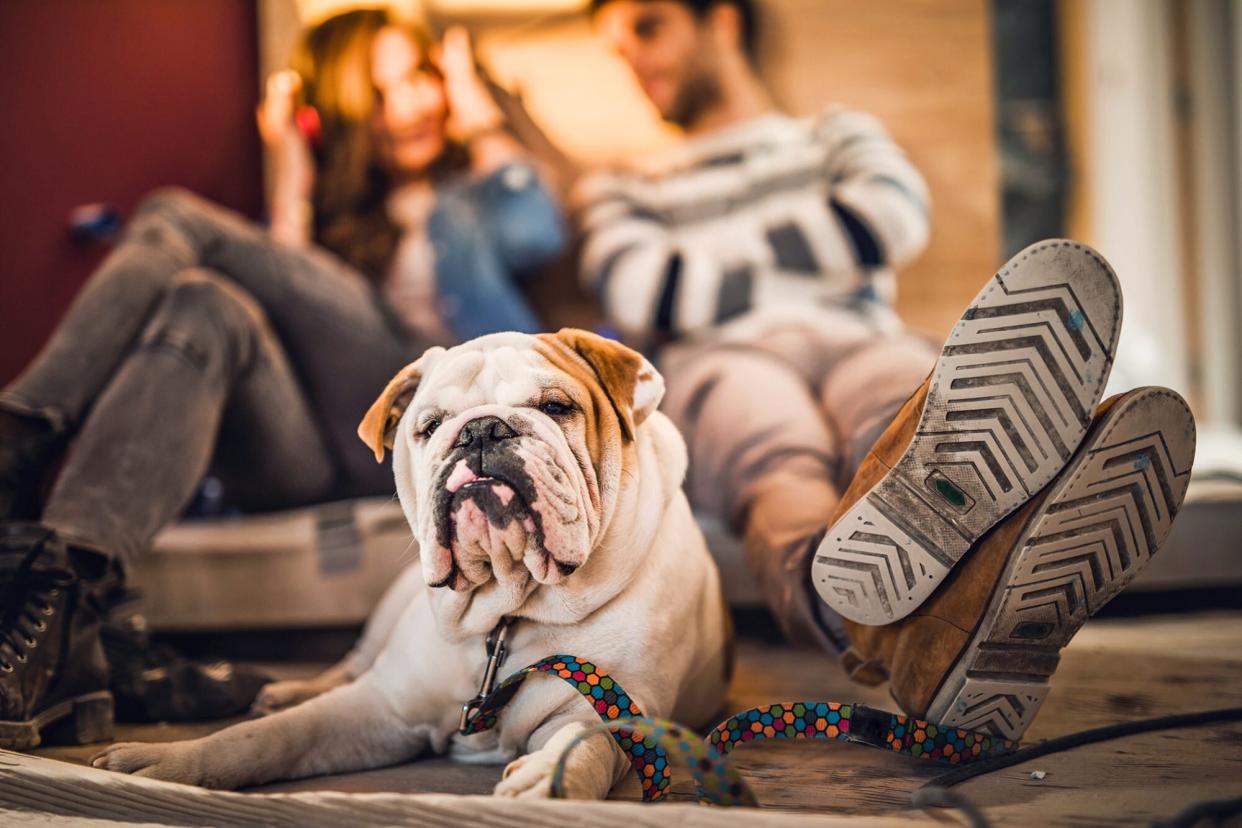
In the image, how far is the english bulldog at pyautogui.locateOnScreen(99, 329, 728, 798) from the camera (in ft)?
2.95

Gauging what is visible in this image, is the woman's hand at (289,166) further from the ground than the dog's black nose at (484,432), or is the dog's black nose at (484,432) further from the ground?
the woman's hand at (289,166)

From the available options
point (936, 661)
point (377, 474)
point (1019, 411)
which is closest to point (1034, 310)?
point (1019, 411)

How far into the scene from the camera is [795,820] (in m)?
0.71

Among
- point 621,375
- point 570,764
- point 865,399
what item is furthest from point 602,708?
point 865,399

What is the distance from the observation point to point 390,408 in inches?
41.0

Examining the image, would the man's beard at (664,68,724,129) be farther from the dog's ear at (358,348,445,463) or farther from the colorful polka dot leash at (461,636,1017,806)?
the colorful polka dot leash at (461,636,1017,806)

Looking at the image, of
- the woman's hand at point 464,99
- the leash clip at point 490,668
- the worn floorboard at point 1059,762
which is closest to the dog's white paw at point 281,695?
the worn floorboard at point 1059,762

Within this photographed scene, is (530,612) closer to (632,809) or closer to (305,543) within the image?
(632,809)

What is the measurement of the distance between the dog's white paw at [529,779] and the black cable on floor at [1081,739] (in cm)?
35

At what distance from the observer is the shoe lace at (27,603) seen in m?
1.07

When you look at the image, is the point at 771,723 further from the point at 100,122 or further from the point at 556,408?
the point at 100,122

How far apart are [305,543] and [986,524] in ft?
3.87

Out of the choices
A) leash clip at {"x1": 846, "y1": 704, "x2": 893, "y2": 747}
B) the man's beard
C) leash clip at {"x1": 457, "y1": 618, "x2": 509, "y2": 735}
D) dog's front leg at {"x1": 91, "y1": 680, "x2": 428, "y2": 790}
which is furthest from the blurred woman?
leash clip at {"x1": 846, "y1": 704, "x2": 893, "y2": 747}

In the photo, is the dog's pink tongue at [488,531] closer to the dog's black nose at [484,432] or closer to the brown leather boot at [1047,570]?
the dog's black nose at [484,432]
